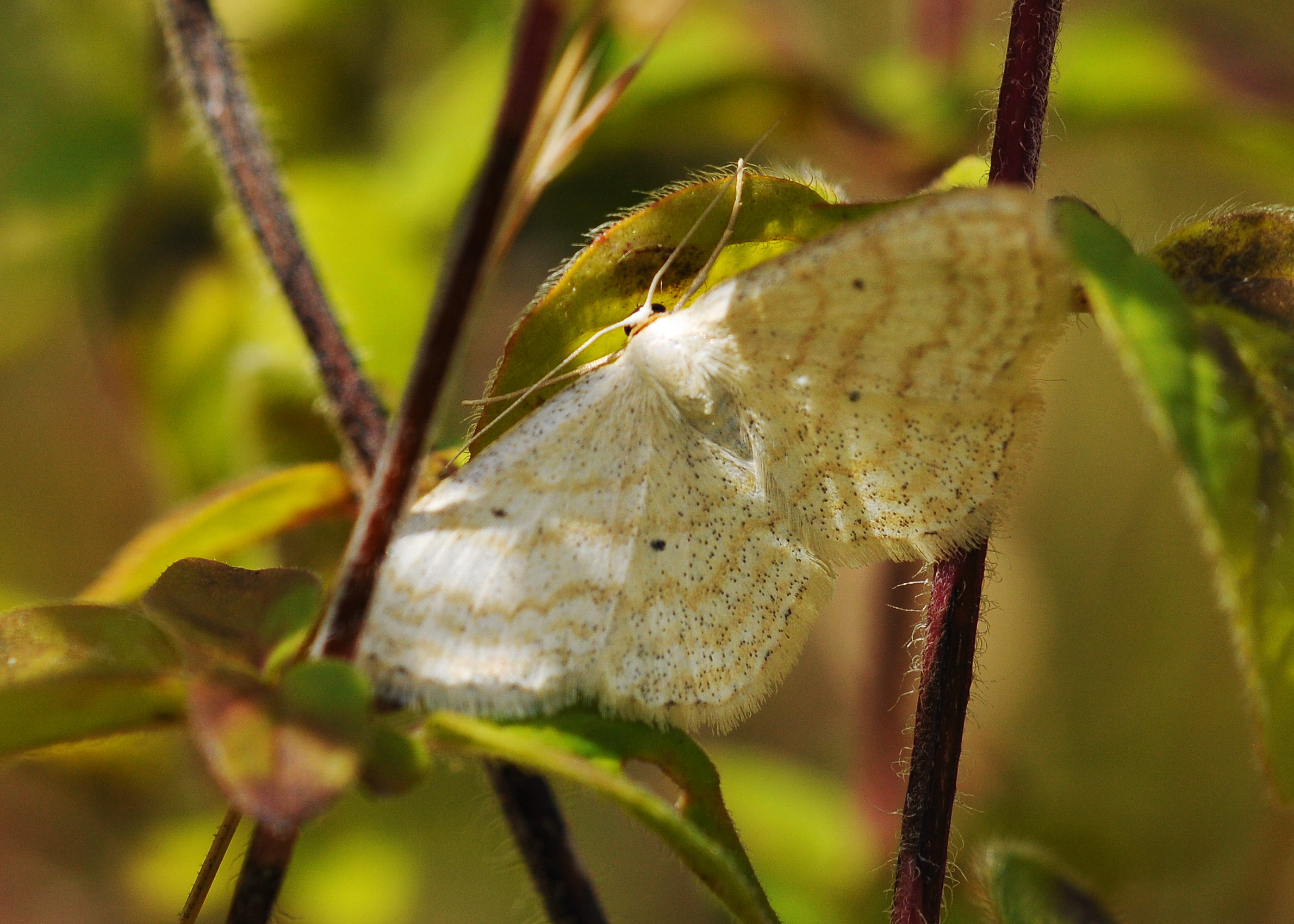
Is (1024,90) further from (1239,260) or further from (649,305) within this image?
(649,305)

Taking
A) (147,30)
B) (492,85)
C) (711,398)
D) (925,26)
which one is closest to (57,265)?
(147,30)

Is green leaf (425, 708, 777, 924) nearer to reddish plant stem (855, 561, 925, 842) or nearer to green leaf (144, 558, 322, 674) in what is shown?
green leaf (144, 558, 322, 674)

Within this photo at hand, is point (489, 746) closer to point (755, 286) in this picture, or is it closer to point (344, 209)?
point (755, 286)

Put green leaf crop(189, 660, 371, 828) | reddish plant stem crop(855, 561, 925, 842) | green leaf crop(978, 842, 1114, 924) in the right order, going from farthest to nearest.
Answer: reddish plant stem crop(855, 561, 925, 842) < green leaf crop(978, 842, 1114, 924) < green leaf crop(189, 660, 371, 828)

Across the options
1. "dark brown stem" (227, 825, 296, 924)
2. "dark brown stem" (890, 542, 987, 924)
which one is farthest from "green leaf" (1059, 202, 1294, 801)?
"dark brown stem" (227, 825, 296, 924)

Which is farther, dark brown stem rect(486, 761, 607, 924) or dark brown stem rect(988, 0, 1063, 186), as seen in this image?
dark brown stem rect(486, 761, 607, 924)

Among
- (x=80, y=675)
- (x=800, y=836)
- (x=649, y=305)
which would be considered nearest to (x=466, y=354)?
(x=649, y=305)

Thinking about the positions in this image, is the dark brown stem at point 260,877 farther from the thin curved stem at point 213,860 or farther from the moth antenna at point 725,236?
the moth antenna at point 725,236

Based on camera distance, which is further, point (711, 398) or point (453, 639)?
point (711, 398)
